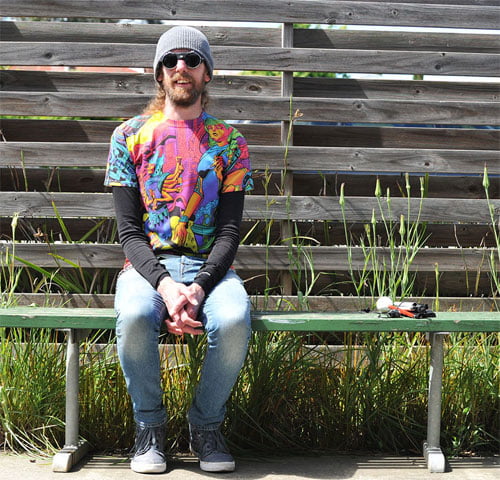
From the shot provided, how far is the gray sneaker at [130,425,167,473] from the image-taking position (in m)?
3.09

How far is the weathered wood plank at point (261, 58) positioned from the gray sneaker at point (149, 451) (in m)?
2.18

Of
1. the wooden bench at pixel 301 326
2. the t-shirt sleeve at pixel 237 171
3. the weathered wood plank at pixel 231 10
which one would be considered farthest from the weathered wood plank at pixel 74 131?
the wooden bench at pixel 301 326

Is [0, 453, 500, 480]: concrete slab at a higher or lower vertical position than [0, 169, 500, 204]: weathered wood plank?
lower

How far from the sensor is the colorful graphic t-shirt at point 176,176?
337cm

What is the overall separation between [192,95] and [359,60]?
140 centimetres

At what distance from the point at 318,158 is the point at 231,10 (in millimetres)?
990

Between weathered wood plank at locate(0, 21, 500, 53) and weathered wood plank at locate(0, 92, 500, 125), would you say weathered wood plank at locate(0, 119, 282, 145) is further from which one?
weathered wood plank at locate(0, 21, 500, 53)

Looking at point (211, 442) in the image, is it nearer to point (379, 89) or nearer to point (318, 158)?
point (318, 158)

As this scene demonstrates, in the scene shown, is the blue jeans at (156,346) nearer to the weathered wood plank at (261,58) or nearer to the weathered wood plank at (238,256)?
the weathered wood plank at (238,256)

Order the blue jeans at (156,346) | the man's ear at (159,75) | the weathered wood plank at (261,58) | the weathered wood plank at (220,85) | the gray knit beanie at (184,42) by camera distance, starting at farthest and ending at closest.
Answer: the weathered wood plank at (220,85), the weathered wood plank at (261,58), the man's ear at (159,75), the gray knit beanie at (184,42), the blue jeans at (156,346)

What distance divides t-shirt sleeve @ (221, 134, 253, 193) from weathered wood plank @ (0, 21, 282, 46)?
1173mm

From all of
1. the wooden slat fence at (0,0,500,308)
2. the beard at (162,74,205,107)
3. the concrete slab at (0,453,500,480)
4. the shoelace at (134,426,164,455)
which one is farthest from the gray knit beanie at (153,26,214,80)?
the concrete slab at (0,453,500,480)

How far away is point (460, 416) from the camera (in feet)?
11.5

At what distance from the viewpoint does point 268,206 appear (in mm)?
4355
